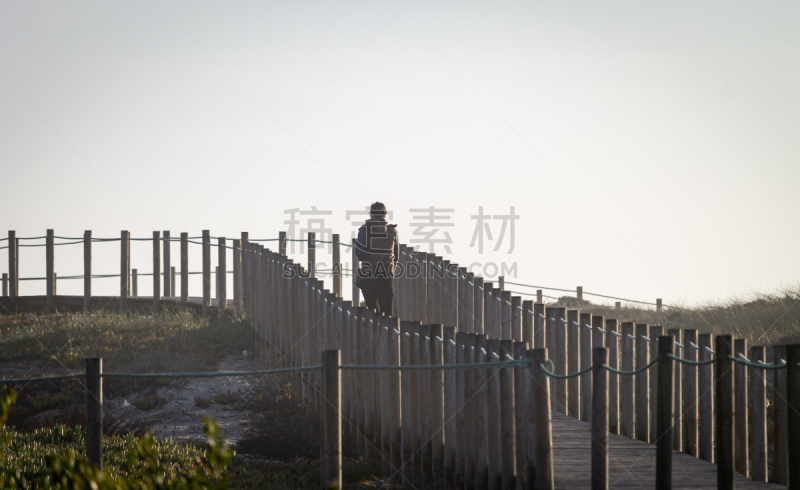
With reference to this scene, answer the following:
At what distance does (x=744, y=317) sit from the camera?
546 inches

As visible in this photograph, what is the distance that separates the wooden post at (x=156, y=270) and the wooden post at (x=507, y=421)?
12564mm

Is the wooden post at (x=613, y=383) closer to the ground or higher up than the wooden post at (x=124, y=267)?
closer to the ground

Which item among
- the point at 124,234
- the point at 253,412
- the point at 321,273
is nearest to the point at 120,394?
the point at 253,412

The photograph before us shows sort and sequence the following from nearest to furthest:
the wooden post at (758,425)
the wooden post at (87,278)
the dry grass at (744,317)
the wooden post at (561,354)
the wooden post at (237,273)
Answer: the wooden post at (758,425), the wooden post at (561,354), the dry grass at (744,317), the wooden post at (237,273), the wooden post at (87,278)

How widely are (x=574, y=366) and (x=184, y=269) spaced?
1072 cm

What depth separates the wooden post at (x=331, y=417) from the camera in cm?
541

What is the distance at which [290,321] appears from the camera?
10711 mm

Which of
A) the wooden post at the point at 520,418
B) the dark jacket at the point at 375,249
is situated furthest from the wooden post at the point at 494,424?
the dark jacket at the point at 375,249

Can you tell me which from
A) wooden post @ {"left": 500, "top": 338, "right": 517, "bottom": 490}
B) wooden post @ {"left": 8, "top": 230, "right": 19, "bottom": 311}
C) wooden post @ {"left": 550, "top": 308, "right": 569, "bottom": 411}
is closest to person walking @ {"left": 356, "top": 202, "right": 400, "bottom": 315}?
wooden post @ {"left": 550, "top": 308, "right": 569, "bottom": 411}

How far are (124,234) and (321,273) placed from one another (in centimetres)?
497

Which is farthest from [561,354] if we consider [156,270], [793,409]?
[156,270]

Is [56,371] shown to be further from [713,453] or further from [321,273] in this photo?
[713,453]

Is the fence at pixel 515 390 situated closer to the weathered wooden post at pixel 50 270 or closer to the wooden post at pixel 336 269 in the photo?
the wooden post at pixel 336 269

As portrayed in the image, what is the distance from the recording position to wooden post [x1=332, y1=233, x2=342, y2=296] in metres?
16.0
